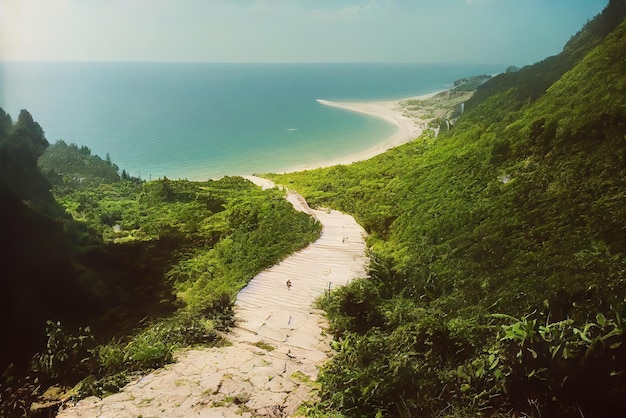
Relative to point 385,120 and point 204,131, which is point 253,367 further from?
point 204,131

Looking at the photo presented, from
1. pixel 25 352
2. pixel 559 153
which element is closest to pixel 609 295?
pixel 559 153

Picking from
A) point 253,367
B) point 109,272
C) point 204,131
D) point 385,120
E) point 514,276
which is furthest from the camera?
point 204,131

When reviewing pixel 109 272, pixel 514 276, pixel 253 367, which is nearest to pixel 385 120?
pixel 109 272

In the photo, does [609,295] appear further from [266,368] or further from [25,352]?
[25,352]

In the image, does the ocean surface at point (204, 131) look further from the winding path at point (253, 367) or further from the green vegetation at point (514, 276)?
the green vegetation at point (514, 276)

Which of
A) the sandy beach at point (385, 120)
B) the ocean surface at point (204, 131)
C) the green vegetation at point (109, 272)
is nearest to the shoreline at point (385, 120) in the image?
the sandy beach at point (385, 120)

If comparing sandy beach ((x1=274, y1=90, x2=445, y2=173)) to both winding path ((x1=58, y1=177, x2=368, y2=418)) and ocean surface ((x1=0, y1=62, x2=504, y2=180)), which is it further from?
winding path ((x1=58, y1=177, x2=368, y2=418))
